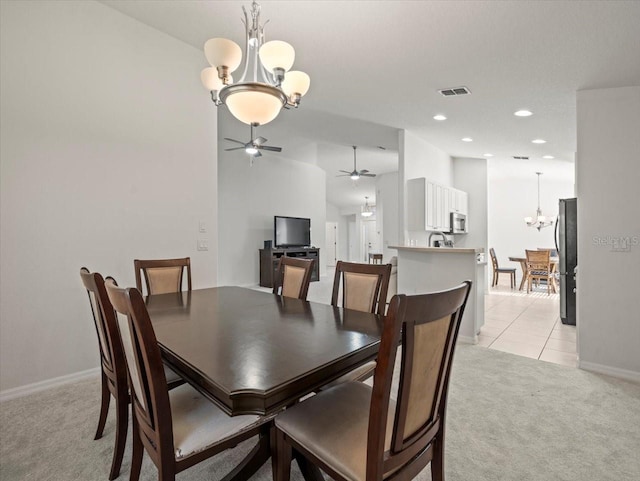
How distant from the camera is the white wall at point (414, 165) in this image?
5156 millimetres

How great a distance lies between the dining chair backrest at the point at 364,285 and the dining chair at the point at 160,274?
→ 4.41ft

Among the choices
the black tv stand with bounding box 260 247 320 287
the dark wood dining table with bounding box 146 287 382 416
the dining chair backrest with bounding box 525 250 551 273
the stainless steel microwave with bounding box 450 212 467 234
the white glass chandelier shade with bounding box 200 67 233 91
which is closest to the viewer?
the dark wood dining table with bounding box 146 287 382 416

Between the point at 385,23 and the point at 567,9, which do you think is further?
the point at 385,23

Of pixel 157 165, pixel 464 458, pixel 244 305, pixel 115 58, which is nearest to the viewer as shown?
pixel 464 458

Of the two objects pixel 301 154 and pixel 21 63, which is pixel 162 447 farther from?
pixel 301 154

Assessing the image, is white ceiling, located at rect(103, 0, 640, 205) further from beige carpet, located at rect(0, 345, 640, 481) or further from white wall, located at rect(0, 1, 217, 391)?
beige carpet, located at rect(0, 345, 640, 481)

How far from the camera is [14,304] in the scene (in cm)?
227

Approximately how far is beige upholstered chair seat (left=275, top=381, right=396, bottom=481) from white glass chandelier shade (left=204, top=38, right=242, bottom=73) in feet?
6.03

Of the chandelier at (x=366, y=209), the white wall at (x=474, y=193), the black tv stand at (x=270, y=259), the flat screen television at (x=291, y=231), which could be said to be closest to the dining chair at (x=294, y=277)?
the black tv stand at (x=270, y=259)

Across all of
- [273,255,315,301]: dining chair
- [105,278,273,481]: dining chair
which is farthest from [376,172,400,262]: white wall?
[105,278,273,481]: dining chair

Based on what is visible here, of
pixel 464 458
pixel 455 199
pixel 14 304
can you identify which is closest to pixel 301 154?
pixel 455 199

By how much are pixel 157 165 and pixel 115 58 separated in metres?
0.91

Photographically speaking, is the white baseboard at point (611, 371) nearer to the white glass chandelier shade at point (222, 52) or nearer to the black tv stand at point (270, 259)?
the white glass chandelier shade at point (222, 52)

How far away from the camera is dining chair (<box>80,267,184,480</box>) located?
4.19ft
